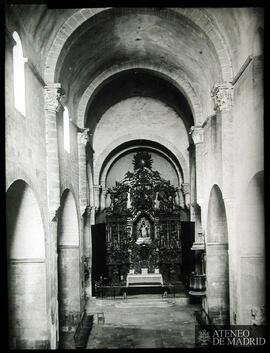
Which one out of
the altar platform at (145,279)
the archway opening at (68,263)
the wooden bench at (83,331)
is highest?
the archway opening at (68,263)

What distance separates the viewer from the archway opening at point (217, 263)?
55.5 feet

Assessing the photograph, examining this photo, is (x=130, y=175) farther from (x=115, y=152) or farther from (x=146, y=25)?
(x=146, y=25)

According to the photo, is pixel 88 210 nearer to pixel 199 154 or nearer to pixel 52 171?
pixel 199 154

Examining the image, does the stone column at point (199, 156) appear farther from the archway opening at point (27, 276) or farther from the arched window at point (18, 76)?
the arched window at point (18, 76)

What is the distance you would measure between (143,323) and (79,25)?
1150cm

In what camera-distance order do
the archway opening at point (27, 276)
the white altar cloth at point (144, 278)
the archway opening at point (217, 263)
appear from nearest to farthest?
the archway opening at point (27, 276)
the archway opening at point (217, 263)
the white altar cloth at point (144, 278)

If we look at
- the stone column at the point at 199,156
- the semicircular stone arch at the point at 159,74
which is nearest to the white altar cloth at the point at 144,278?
the stone column at the point at 199,156

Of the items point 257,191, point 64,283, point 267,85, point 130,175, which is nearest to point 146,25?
point 257,191

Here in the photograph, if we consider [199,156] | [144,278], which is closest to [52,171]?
[199,156]

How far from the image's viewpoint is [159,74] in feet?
67.5

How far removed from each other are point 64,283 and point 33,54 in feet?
31.2

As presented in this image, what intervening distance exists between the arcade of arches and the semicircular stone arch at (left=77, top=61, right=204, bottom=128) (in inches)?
2.1

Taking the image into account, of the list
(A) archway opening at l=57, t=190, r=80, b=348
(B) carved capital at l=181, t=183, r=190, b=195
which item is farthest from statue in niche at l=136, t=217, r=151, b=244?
(A) archway opening at l=57, t=190, r=80, b=348

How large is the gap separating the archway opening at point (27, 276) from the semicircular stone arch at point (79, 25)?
13.8ft
